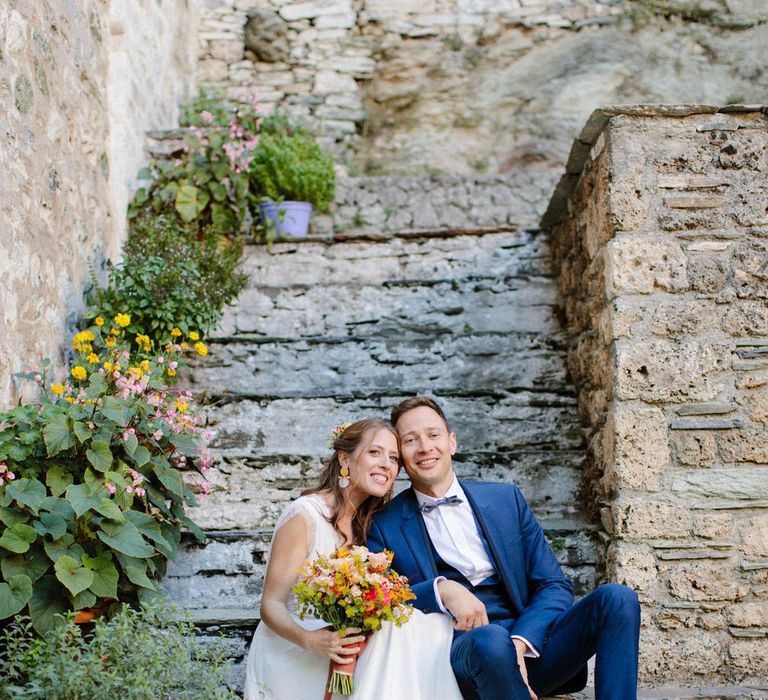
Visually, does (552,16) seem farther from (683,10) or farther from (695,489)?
(695,489)

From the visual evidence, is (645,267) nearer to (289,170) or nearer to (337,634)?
(337,634)

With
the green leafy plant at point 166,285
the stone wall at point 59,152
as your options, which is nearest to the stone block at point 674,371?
the green leafy plant at point 166,285

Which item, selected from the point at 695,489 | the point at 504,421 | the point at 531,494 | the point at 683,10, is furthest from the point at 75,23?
the point at 683,10

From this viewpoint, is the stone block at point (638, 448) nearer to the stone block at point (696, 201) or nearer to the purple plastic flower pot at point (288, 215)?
the stone block at point (696, 201)

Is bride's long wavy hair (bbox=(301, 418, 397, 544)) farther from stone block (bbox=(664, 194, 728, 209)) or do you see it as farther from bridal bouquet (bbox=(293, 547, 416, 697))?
stone block (bbox=(664, 194, 728, 209))

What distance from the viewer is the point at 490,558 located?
2.65 m

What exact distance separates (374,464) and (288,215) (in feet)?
9.59

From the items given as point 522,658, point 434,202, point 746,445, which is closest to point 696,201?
point 746,445

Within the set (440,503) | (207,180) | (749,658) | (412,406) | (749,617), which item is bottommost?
(749,658)

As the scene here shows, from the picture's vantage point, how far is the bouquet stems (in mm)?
2248

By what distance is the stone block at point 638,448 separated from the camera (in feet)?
9.61

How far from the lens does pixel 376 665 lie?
231cm

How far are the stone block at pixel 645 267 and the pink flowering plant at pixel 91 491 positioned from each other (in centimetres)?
170

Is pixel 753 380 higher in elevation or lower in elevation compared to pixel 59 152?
lower
